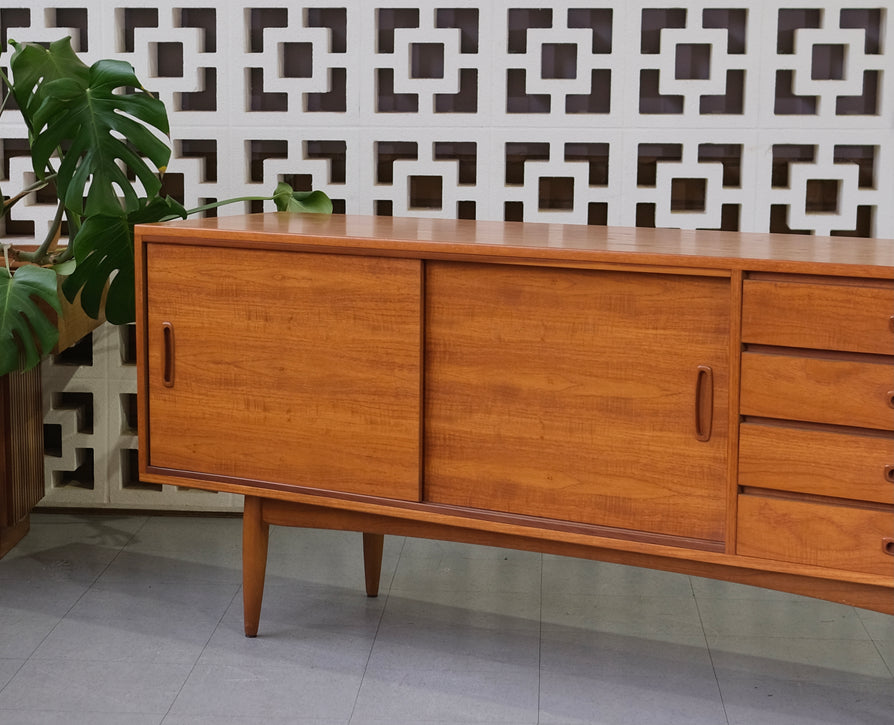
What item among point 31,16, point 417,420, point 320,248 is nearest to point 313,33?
point 31,16

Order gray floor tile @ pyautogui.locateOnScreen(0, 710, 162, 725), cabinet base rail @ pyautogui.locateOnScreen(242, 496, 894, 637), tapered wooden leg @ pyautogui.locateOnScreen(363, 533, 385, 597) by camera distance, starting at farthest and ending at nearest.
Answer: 1. tapered wooden leg @ pyautogui.locateOnScreen(363, 533, 385, 597)
2. gray floor tile @ pyautogui.locateOnScreen(0, 710, 162, 725)
3. cabinet base rail @ pyautogui.locateOnScreen(242, 496, 894, 637)

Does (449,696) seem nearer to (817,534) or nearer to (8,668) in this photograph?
(817,534)

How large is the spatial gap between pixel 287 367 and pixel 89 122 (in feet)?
2.77

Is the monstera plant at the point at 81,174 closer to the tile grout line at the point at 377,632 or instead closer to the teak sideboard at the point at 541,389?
the teak sideboard at the point at 541,389

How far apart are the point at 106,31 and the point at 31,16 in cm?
23

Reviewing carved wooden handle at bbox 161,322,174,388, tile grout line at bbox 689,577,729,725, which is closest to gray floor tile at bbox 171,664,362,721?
carved wooden handle at bbox 161,322,174,388

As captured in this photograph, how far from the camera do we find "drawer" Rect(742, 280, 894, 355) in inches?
83.9

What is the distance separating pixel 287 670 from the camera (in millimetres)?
2703

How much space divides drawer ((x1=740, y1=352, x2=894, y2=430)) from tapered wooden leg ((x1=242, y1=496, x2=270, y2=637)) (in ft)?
3.88

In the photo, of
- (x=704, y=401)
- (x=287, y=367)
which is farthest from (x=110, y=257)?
(x=704, y=401)

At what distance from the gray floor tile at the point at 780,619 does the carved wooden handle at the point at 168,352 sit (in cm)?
147

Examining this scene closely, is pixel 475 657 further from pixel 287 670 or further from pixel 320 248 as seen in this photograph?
pixel 320 248

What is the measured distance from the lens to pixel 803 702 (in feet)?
8.45

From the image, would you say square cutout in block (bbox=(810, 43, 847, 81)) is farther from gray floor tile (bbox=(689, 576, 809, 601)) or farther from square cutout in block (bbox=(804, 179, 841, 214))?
gray floor tile (bbox=(689, 576, 809, 601))
